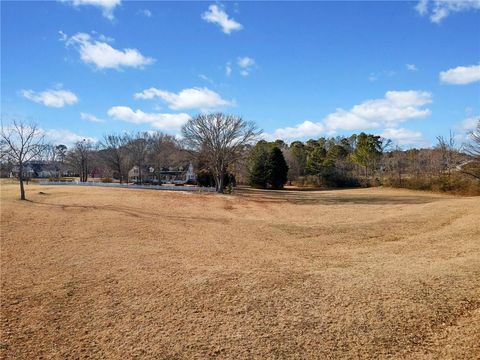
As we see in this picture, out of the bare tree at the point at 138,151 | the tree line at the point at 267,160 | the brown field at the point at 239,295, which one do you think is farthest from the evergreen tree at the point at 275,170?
the brown field at the point at 239,295

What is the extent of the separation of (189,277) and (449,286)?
490 cm

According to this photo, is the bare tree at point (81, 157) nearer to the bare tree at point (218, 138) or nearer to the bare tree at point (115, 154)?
the bare tree at point (115, 154)

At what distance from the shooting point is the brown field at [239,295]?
459 centimetres

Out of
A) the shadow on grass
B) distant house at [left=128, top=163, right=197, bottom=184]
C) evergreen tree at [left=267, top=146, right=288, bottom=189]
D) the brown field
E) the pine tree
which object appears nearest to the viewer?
the brown field

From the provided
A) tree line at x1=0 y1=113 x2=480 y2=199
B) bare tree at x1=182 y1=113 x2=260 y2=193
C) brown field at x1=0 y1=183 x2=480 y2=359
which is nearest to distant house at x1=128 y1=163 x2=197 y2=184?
tree line at x1=0 y1=113 x2=480 y2=199

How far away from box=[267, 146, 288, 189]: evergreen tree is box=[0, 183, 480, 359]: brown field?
116 ft

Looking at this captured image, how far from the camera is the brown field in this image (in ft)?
15.1

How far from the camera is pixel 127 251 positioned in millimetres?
10195

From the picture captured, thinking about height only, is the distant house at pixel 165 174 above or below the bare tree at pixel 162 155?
below

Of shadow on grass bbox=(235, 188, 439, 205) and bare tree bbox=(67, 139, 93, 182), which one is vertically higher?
bare tree bbox=(67, 139, 93, 182)

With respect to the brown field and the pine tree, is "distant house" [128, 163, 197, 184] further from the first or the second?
the brown field

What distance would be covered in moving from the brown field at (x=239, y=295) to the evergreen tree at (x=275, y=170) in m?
35.4

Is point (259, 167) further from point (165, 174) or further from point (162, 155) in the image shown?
point (165, 174)

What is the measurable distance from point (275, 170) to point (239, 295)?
140 ft
